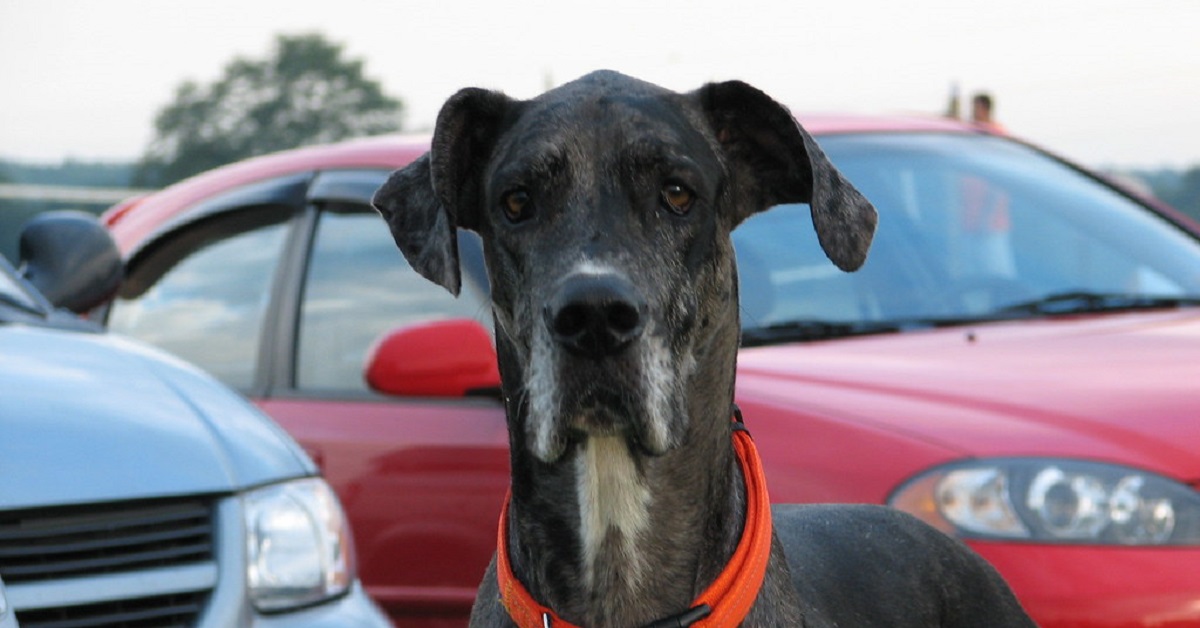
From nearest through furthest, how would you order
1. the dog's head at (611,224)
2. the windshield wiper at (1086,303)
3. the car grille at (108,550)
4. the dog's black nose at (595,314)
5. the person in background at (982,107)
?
the dog's black nose at (595,314) < the dog's head at (611,224) < the car grille at (108,550) < the windshield wiper at (1086,303) < the person in background at (982,107)

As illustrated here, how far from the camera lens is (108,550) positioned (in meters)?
3.85

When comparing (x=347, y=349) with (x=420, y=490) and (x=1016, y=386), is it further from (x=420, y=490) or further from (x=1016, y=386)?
(x=1016, y=386)

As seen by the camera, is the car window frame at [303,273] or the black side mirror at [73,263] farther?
the car window frame at [303,273]

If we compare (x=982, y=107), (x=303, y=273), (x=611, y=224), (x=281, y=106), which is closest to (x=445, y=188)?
(x=611, y=224)

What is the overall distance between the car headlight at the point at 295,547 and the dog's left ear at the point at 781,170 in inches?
52.0

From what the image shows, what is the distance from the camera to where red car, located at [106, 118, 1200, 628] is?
388 cm

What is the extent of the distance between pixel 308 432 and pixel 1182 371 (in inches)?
91.0

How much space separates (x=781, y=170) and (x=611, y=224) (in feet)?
1.93

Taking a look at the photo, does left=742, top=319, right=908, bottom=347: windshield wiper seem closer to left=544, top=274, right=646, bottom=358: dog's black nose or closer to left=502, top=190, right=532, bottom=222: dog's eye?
left=502, top=190, right=532, bottom=222: dog's eye

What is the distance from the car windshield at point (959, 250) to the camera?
499 centimetres

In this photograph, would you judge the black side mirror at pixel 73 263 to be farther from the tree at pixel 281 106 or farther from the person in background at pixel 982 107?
the tree at pixel 281 106

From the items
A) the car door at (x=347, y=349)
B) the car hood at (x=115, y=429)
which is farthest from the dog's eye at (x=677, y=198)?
the car door at (x=347, y=349)

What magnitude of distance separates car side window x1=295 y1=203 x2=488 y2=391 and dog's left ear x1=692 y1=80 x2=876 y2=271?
1.99m

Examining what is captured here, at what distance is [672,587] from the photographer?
3096 mm
